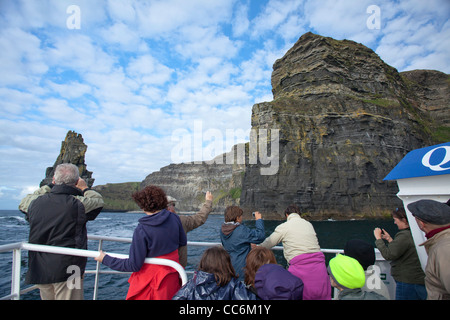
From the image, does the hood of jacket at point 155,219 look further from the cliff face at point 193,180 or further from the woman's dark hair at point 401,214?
the cliff face at point 193,180

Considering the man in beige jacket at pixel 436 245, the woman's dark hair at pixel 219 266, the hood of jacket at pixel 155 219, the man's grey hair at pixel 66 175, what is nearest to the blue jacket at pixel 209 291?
the woman's dark hair at pixel 219 266

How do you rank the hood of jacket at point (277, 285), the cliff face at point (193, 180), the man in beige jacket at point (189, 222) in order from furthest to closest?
the cliff face at point (193, 180), the man in beige jacket at point (189, 222), the hood of jacket at point (277, 285)

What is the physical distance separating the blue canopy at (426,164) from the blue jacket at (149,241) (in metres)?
4.04

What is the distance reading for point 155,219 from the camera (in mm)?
2463

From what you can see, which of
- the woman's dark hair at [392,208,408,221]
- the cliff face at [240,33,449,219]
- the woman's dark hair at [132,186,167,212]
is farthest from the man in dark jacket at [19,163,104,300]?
the cliff face at [240,33,449,219]

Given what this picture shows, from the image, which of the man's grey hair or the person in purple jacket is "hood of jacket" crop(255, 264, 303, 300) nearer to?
the person in purple jacket

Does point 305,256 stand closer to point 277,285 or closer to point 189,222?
point 277,285

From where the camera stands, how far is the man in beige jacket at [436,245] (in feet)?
6.97

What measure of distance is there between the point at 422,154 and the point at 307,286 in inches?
127

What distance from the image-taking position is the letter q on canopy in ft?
11.9

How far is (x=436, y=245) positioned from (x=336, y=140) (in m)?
60.9

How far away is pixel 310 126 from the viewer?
192 ft

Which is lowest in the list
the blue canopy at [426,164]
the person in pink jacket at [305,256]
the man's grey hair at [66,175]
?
the person in pink jacket at [305,256]

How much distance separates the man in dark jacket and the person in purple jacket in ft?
1.53
